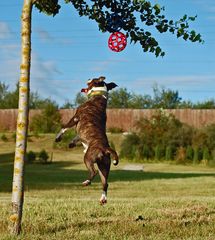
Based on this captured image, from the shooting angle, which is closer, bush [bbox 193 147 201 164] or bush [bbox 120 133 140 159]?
bush [bbox 193 147 201 164]

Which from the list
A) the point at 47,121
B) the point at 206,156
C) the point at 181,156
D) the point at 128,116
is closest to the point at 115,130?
the point at 128,116

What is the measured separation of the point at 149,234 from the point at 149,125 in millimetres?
42096

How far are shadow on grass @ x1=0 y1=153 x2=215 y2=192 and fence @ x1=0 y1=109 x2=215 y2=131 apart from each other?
48.3ft

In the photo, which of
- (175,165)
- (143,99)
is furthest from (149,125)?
(143,99)

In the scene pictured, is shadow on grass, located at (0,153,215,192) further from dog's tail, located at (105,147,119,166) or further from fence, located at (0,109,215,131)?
dog's tail, located at (105,147,119,166)

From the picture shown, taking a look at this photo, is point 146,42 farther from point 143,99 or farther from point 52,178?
point 143,99

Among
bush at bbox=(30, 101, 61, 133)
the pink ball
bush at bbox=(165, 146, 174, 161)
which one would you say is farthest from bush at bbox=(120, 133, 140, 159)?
the pink ball

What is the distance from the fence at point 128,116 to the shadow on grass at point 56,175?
1472cm

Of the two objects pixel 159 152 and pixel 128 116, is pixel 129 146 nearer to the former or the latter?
pixel 159 152

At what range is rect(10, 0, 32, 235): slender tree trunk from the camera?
7.95 meters

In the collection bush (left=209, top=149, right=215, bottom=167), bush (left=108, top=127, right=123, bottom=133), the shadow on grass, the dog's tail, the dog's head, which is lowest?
the shadow on grass

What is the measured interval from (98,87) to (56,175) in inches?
1097

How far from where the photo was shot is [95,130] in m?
Result: 8.10

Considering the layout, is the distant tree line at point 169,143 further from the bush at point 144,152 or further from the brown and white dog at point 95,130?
the brown and white dog at point 95,130
